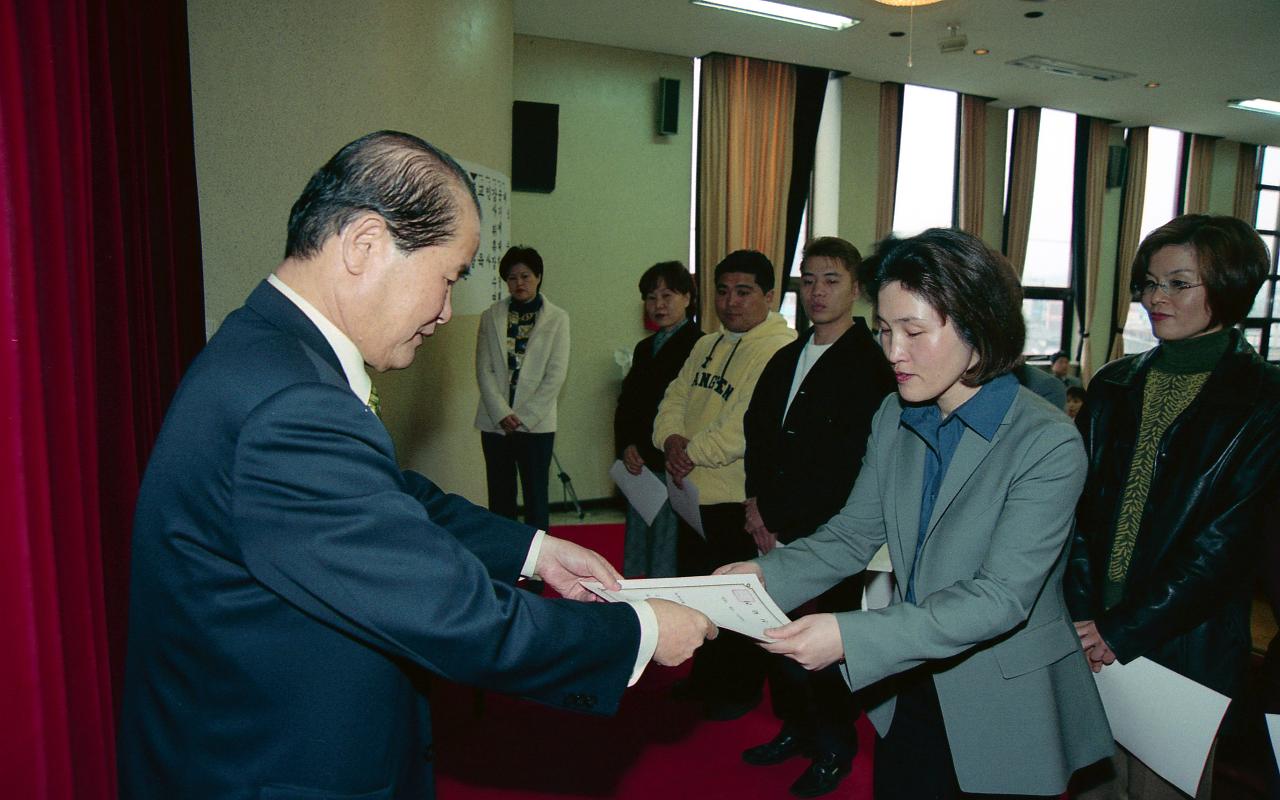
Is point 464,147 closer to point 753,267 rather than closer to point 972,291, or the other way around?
point 753,267

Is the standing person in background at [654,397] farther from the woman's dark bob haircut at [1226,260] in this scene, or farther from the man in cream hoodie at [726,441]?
the woman's dark bob haircut at [1226,260]

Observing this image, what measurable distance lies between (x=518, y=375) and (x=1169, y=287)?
3229mm

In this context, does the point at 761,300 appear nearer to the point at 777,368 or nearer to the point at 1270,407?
the point at 777,368

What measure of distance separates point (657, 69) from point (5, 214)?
20.2 feet

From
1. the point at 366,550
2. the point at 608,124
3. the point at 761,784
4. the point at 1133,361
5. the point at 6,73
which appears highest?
the point at 608,124

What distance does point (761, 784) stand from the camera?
2.73 metres

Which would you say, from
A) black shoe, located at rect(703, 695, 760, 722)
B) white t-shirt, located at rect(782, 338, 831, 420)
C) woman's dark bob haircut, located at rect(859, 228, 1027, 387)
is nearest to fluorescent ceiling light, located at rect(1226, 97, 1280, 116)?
white t-shirt, located at rect(782, 338, 831, 420)

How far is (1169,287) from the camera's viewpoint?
1973mm

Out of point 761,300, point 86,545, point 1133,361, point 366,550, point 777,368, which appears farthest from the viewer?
point 761,300

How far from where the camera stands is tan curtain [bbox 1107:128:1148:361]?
9.80 metres

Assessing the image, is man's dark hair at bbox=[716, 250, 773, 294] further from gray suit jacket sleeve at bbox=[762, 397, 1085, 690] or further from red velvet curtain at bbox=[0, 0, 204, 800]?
red velvet curtain at bbox=[0, 0, 204, 800]

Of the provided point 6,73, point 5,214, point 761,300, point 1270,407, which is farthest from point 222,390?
point 761,300

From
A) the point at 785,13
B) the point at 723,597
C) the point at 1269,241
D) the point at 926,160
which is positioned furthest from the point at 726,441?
the point at 1269,241

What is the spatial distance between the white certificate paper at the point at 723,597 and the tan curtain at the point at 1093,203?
9689 millimetres
